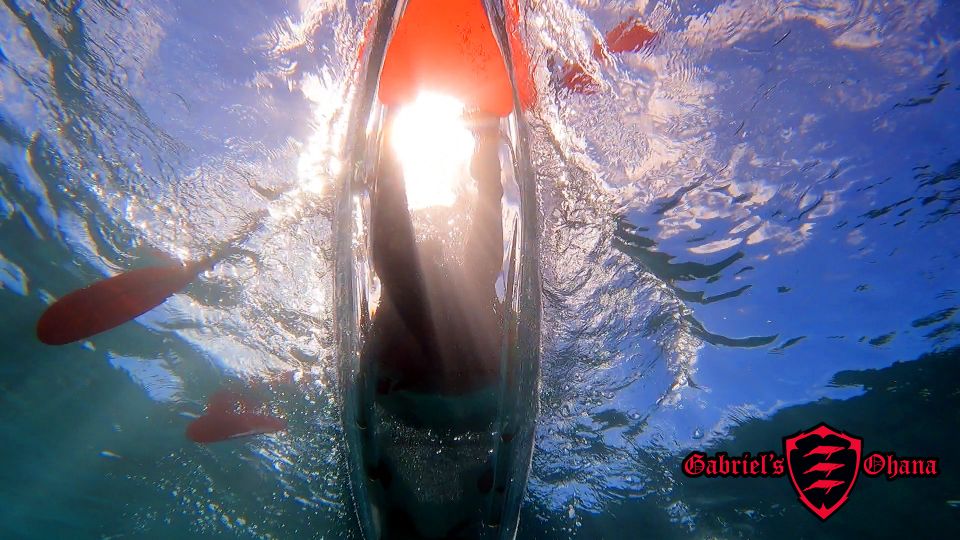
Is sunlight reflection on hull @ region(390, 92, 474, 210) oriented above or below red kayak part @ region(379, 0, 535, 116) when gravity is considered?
below

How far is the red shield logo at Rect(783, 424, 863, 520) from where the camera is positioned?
35.6 feet

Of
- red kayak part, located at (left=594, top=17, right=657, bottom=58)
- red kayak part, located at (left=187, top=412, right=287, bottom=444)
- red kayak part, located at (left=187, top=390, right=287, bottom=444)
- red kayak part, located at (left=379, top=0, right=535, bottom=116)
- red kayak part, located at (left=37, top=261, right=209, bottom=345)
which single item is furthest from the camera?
red kayak part, located at (left=187, top=390, right=287, bottom=444)

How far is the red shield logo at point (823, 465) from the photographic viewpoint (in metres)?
10.8

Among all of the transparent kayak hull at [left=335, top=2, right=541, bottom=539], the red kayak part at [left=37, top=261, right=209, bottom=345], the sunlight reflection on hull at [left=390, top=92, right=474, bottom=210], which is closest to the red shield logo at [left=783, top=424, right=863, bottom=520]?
the transparent kayak hull at [left=335, top=2, right=541, bottom=539]

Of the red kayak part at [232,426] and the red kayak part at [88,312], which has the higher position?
the red kayak part at [88,312]

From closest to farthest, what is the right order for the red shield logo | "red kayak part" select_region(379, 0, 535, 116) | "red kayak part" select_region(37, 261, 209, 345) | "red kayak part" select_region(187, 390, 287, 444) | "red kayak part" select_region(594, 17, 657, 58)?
"red kayak part" select_region(379, 0, 535, 116) → "red kayak part" select_region(594, 17, 657, 58) → "red kayak part" select_region(37, 261, 209, 345) → the red shield logo → "red kayak part" select_region(187, 390, 287, 444)

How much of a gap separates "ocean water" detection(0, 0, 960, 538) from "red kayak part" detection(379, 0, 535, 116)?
165 centimetres

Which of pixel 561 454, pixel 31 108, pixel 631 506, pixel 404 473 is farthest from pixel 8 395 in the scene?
pixel 631 506

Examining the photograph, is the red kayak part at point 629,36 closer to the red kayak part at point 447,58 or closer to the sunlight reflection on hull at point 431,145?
the red kayak part at point 447,58

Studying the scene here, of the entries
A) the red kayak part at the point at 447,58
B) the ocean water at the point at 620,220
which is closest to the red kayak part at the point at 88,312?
the ocean water at the point at 620,220

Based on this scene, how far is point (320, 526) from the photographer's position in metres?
19.3

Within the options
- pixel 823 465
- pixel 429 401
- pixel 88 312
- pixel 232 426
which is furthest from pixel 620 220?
pixel 232 426

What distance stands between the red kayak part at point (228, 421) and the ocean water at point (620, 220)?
0.60 m

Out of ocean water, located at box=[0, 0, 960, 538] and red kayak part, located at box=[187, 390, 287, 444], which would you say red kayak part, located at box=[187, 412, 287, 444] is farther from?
ocean water, located at box=[0, 0, 960, 538]
